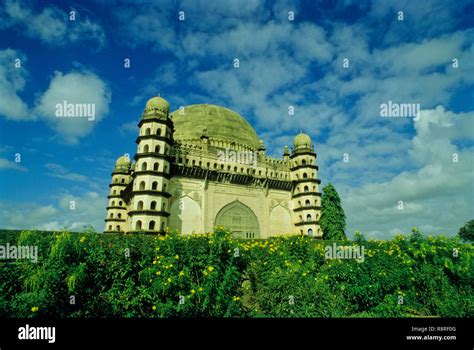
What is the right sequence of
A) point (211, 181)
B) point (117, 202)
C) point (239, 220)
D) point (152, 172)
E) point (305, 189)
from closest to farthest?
point (152, 172)
point (211, 181)
point (239, 220)
point (305, 189)
point (117, 202)

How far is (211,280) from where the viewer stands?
280 inches

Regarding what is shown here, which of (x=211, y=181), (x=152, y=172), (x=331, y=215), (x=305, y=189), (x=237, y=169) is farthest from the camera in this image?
(x=305, y=189)

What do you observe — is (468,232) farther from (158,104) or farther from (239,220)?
(158,104)

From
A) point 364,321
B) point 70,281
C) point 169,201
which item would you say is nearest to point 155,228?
point 169,201

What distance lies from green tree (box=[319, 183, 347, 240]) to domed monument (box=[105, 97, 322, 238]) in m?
0.82

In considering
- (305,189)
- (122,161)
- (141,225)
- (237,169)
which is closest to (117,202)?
(122,161)

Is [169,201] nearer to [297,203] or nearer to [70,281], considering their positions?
[297,203]

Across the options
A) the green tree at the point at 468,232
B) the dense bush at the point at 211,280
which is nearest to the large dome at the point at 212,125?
the dense bush at the point at 211,280

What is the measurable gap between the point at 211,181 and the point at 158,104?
10928 millimetres

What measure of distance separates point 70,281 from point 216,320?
3327mm

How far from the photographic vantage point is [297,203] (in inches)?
1544

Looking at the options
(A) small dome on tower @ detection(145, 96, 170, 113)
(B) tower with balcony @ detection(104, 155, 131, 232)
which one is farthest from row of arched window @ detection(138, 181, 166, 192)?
(B) tower with balcony @ detection(104, 155, 131, 232)

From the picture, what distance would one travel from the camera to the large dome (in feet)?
129

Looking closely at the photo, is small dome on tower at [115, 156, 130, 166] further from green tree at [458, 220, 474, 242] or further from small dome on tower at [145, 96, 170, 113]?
green tree at [458, 220, 474, 242]
